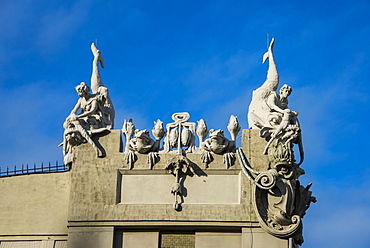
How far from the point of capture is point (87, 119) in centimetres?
4169

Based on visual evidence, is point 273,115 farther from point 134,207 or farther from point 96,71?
point 96,71

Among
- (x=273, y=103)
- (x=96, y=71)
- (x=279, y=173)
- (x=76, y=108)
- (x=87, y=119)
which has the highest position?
(x=96, y=71)

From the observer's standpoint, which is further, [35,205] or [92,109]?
[92,109]

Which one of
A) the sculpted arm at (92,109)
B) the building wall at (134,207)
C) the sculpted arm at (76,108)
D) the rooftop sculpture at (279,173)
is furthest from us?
the sculpted arm at (76,108)

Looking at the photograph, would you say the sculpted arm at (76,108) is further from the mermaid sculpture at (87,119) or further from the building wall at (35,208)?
the building wall at (35,208)

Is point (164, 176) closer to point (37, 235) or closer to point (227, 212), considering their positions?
point (227, 212)

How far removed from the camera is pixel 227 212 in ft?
130

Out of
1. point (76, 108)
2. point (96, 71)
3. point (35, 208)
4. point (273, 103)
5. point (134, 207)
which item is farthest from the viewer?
point (96, 71)

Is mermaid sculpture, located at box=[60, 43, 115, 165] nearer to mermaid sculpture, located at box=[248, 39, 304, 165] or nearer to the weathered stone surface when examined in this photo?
the weathered stone surface

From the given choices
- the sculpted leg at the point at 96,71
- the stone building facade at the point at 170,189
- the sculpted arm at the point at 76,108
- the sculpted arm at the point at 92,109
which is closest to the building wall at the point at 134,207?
the stone building facade at the point at 170,189

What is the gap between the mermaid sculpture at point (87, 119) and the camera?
41.2 m

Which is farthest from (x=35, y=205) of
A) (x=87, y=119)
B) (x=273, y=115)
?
(x=273, y=115)

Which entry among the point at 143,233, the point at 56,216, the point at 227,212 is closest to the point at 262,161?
the point at 227,212

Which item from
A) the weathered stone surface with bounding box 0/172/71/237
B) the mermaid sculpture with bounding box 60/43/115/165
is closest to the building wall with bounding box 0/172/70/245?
the weathered stone surface with bounding box 0/172/71/237
